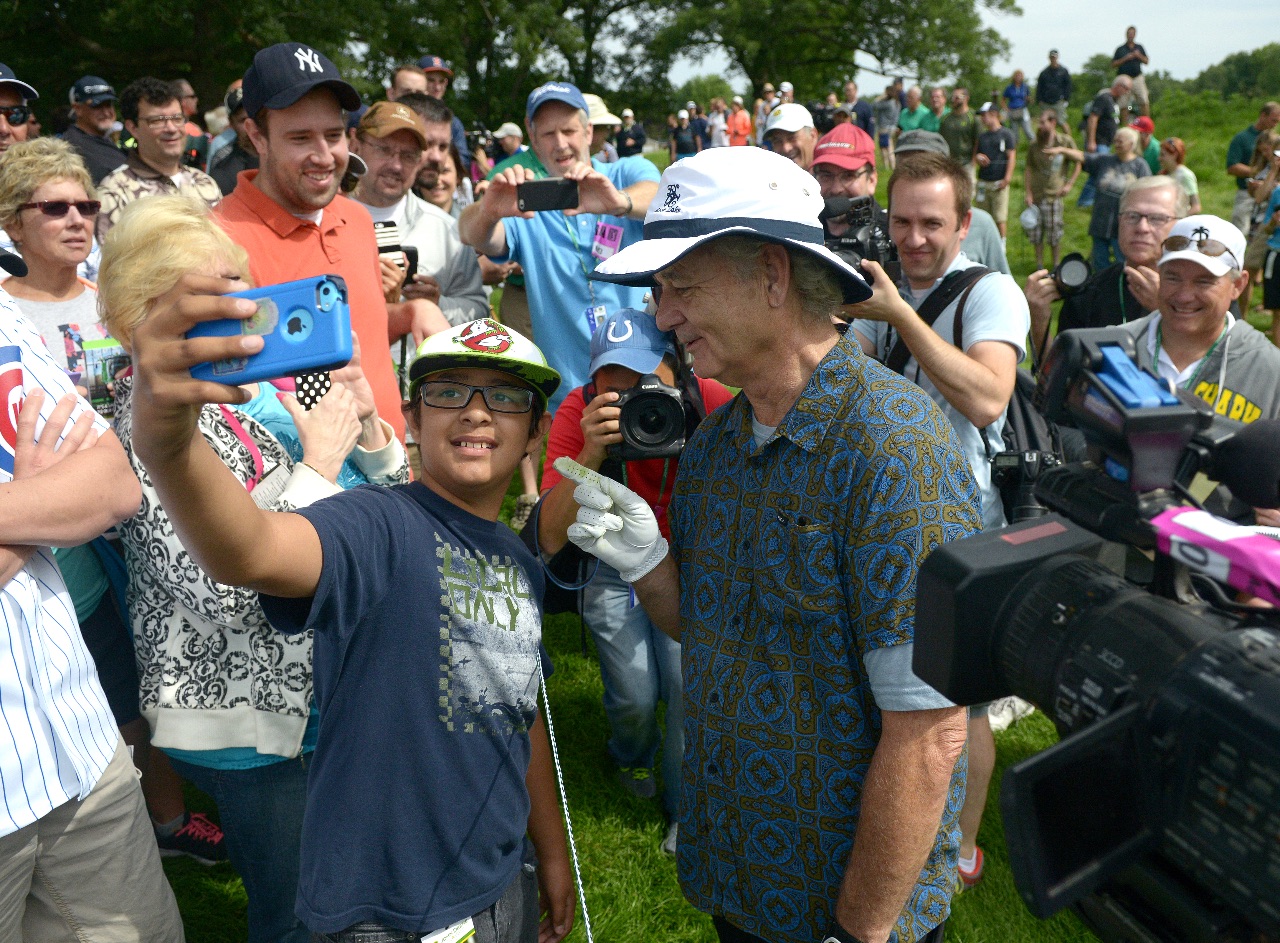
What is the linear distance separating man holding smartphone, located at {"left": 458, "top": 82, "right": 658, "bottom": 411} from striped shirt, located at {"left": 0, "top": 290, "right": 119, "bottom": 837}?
2.50 metres

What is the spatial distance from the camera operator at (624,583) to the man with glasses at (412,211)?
4.03 feet

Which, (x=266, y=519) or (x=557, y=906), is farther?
(x=557, y=906)

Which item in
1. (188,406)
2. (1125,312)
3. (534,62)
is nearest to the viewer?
(188,406)

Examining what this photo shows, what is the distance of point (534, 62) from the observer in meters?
33.6

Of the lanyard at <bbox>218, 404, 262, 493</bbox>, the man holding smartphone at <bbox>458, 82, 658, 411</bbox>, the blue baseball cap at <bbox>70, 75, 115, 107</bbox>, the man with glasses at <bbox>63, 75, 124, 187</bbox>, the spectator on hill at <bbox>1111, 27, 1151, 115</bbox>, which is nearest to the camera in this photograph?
the lanyard at <bbox>218, 404, 262, 493</bbox>

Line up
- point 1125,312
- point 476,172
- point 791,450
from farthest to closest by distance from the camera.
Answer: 1. point 476,172
2. point 1125,312
3. point 791,450

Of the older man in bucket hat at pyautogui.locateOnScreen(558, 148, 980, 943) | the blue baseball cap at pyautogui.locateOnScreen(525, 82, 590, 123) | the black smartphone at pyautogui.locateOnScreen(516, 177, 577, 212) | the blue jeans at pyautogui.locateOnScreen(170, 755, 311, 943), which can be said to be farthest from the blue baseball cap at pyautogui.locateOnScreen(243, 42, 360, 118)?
the blue jeans at pyautogui.locateOnScreen(170, 755, 311, 943)

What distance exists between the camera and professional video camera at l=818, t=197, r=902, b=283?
9.53 ft

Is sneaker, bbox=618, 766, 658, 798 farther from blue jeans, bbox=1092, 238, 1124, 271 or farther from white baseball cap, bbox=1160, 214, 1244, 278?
blue jeans, bbox=1092, 238, 1124, 271

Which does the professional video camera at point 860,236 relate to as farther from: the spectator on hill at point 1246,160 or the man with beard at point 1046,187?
the man with beard at point 1046,187

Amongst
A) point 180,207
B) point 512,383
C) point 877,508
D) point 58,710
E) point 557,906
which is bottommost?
point 557,906

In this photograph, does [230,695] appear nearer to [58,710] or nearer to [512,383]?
[58,710]

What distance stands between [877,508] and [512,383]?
0.84 meters

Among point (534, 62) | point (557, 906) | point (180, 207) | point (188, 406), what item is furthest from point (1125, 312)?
point (534, 62)
